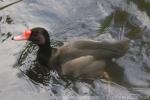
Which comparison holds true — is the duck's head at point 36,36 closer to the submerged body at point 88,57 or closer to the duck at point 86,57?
the duck at point 86,57

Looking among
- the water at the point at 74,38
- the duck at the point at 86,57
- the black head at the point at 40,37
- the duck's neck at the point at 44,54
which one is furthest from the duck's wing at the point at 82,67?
the black head at the point at 40,37

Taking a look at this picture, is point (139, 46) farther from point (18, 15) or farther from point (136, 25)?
point (18, 15)

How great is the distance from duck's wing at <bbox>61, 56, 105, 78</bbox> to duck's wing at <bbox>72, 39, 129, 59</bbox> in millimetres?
97

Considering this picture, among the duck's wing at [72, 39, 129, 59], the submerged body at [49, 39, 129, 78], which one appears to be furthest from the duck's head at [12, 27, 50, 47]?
the duck's wing at [72, 39, 129, 59]

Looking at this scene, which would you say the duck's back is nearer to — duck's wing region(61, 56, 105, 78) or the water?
duck's wing region(61, 56, 105, 78)

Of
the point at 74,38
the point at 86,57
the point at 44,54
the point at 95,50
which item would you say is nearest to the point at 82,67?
the point at 86,57

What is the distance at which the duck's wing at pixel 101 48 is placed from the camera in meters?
8.44

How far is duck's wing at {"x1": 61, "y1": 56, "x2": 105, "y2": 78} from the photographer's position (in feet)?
27.6

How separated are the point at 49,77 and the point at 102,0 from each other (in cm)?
255

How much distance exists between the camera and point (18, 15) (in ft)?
33.4

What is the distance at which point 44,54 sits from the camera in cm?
878

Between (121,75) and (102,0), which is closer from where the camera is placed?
(121,75)

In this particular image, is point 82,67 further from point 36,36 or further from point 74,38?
point 74,38

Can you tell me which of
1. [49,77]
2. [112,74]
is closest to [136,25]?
[112,74]
